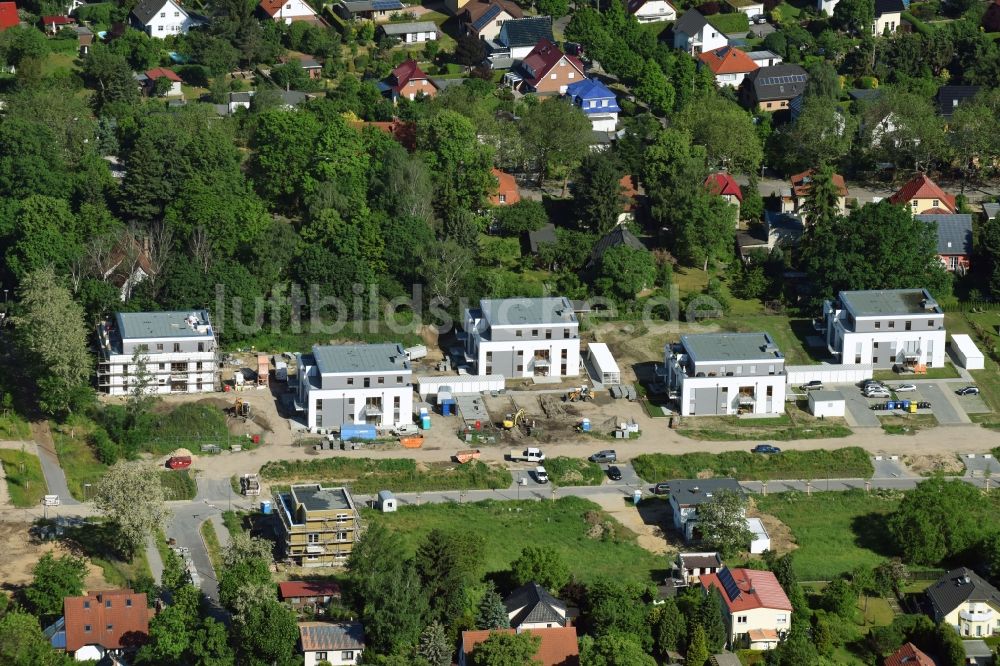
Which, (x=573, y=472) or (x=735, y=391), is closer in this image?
(x=573, y=472)

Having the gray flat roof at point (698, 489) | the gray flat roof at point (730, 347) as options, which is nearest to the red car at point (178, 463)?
the gray flat roof at point (698, 489)

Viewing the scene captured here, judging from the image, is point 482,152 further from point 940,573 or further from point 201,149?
point 940,573

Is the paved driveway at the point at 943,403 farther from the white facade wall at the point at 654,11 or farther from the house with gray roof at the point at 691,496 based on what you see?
the white facade wall at the point at 654,11

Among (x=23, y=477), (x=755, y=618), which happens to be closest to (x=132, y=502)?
(x=23, y=477)

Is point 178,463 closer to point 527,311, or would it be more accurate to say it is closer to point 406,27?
point 527,311

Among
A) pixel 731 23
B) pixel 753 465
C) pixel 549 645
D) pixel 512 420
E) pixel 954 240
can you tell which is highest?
pixel 731 23

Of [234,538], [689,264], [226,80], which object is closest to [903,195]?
[689,264]


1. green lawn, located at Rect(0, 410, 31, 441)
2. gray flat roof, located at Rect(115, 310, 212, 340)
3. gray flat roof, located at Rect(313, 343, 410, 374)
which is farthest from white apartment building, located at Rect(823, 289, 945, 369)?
green lawn, located at Rect(0, 410, 31, 441)
